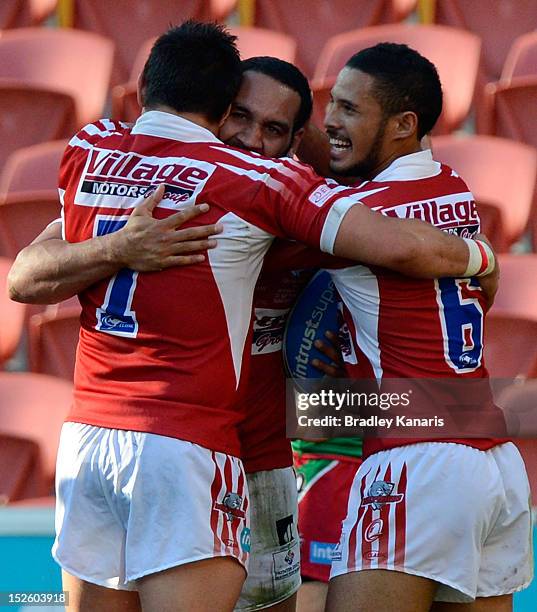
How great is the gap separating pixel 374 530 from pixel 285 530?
66 cm

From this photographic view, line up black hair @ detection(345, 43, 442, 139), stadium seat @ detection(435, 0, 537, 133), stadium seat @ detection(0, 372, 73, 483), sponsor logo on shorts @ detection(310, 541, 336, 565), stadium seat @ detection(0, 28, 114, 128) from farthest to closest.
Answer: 1. stadium seat @ detection(435, 0, 537, 133)
2. stadium seat @ detection(0, 28, 114, 128)
3. stadium seat @ detection(0, 372, 73, 483)
4. sponsor logo on shorts @ detection(310, 541, 336, 565)
5. black hair @ detection(345, 43, 442, 139)

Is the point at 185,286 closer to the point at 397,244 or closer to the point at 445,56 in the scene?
the point at 397,244

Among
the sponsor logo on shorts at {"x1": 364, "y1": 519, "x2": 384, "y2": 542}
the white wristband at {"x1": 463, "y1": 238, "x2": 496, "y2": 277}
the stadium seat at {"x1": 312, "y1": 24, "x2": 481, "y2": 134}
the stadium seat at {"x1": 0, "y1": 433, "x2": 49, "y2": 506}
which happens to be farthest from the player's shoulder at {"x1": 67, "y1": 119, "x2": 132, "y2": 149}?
the stadium seat at {"x1": 312, "y1": 24, "x2": 481, "y2": 134}

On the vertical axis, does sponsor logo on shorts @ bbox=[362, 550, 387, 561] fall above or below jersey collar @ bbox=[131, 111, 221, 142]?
below

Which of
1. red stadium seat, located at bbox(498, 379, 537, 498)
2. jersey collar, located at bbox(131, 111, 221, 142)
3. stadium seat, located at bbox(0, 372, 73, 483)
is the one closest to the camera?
jersey collar, located at bbox(131, 111, 221, 142)

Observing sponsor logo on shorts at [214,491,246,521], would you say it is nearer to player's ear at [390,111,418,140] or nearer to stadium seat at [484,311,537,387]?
player's ear at [390,111,418,140]

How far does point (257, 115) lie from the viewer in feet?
10.6

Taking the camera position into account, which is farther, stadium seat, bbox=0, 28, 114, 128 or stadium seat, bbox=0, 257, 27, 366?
stadium seat, bbox=0, 28, 114, 128

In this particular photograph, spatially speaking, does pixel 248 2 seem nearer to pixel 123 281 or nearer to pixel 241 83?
pixel 241 83

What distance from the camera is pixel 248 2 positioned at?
6.64 meters

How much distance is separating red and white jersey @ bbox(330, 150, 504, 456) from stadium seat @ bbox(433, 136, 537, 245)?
2354 mm

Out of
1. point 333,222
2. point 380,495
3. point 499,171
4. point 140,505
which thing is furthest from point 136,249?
point 499,171

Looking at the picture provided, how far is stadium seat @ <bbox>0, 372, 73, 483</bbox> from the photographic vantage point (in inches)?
182

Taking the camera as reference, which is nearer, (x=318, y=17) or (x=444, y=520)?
(x=444, y=520)
